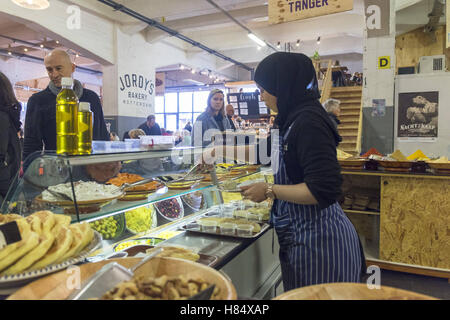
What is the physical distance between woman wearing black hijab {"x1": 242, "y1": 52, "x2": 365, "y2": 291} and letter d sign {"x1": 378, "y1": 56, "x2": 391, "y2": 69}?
15.6 feet

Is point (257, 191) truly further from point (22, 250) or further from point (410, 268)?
point (410, 268)

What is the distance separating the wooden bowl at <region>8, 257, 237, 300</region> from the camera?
2.86ft

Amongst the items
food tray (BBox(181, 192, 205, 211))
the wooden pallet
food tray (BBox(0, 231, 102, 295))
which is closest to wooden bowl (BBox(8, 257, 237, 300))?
food tray (BBox(0, 231, 102, 295))

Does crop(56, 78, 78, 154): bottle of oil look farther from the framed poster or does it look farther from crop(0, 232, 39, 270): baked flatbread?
the framed poster

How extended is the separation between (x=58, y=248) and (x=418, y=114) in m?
6.15

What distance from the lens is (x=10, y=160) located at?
121 inches

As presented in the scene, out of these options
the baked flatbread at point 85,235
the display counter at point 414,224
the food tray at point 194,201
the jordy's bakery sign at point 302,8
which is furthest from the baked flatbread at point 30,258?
the display counter at point 414,224

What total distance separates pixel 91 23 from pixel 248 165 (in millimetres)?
8106

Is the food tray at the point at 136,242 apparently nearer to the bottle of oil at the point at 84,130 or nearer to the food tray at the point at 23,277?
the bottle of oil at the point at 84,130

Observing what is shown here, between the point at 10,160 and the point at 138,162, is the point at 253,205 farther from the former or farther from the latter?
the point at 10,160

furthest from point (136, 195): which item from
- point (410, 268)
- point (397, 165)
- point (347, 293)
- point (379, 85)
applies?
point (379, 85)

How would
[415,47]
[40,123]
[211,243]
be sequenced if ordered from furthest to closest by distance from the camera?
[415,47], [40,123], [211,243]

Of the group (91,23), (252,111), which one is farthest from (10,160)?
(91,23)

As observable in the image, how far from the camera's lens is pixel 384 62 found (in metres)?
5.80
